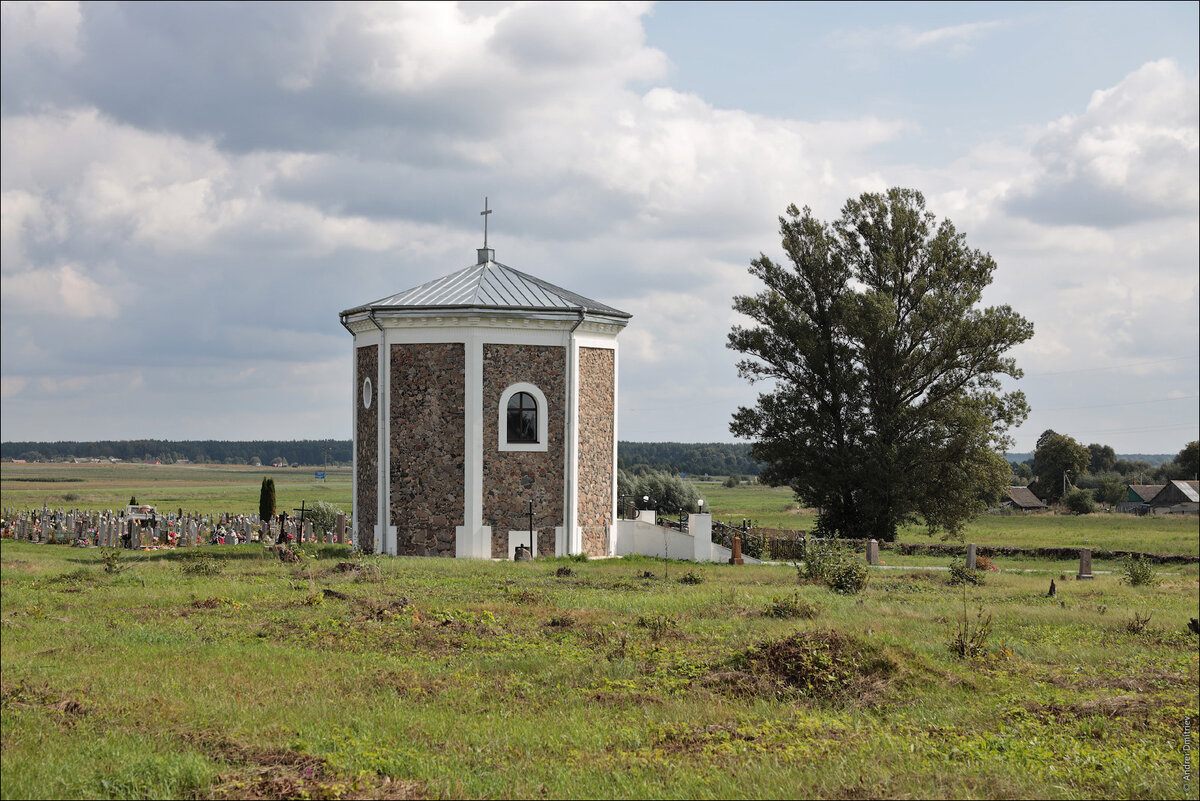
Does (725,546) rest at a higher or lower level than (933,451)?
lower

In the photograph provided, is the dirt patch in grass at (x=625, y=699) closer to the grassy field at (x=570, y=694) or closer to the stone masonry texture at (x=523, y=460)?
the grassy field at (x=570, y=694)

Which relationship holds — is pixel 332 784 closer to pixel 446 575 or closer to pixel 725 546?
pixel 446 575

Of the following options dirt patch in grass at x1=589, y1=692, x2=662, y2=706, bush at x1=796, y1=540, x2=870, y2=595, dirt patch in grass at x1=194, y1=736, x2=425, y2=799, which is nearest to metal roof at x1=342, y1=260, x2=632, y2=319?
bush at x1=796, y1=540, x2=870, y2=595

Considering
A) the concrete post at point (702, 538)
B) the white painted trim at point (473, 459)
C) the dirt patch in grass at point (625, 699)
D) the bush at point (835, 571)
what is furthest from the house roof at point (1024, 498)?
the dirt patch in grass at point (625, 699)

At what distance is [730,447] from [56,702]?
184m

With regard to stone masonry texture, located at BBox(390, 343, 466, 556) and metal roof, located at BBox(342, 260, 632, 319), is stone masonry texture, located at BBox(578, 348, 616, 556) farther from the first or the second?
stone masonry texture, located at BBox(390, 343, 466, 556)

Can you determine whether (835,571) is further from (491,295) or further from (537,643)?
(491,295)

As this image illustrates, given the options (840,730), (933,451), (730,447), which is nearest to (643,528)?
Answer: (933,451)

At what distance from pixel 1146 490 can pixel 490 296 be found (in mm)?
17238

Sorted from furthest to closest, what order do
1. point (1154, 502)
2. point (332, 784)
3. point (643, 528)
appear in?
point (643, 528) → point (1154, 502) → point (332, 784)

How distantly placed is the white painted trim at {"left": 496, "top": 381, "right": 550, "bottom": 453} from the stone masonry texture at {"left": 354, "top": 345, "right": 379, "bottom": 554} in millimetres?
3559

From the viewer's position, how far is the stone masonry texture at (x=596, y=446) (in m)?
27.6

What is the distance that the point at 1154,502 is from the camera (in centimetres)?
1984

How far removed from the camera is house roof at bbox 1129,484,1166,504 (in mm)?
20761
